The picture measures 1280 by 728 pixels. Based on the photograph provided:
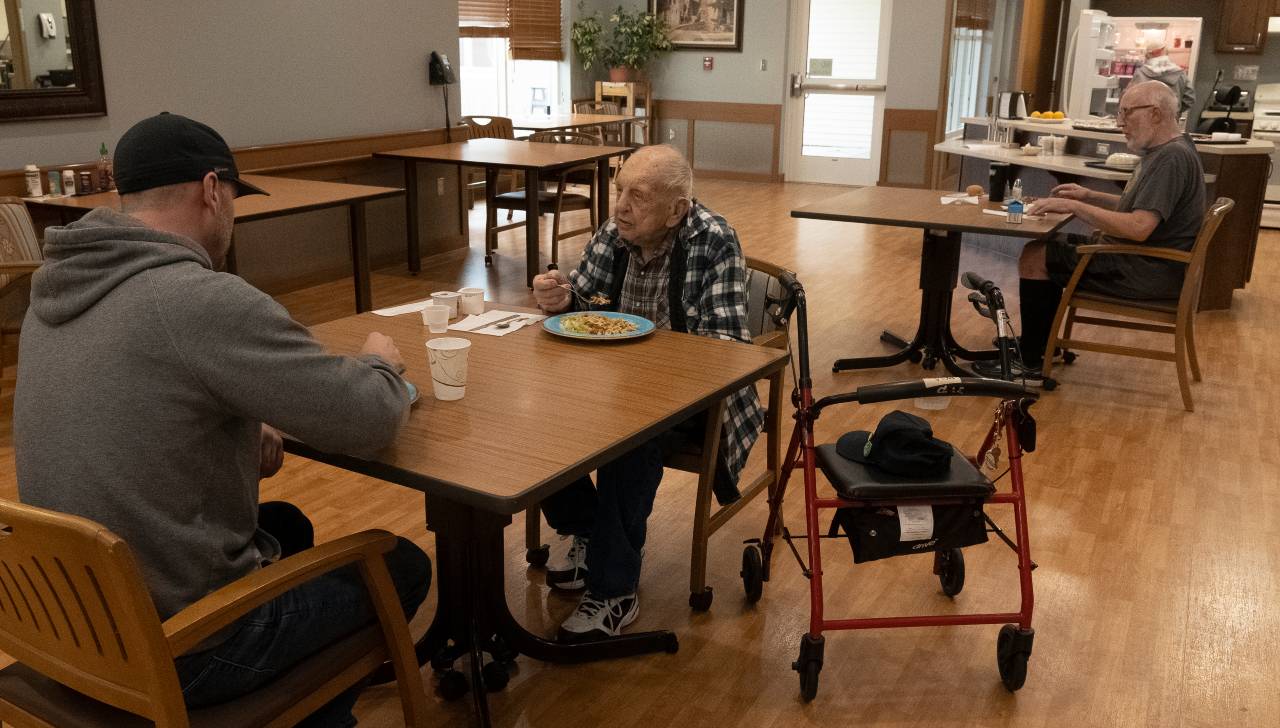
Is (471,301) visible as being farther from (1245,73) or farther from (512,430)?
(1245,73)

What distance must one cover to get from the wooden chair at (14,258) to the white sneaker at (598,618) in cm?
252

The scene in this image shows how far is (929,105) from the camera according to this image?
33.7 feet

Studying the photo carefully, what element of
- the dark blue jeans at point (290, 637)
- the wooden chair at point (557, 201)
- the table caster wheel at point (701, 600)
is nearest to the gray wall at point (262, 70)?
the wooden chair at point (557, 201)

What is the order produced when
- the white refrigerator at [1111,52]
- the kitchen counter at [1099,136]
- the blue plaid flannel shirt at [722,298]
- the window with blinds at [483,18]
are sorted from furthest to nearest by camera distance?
the window with blinds at [483,18] < the white refrigerator at [1111,52] < the kitchen counter at [1099,136] < the blue plaid flannel shirt at [722,298]

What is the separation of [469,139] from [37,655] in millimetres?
6253

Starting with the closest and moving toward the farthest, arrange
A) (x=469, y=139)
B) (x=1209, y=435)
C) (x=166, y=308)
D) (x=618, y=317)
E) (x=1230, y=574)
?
(x=166, y=308), (x=618, y=317), (x=1230, y=574), (x=1209, y=435), (x=469, y=139)

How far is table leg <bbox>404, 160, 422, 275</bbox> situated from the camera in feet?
21.6

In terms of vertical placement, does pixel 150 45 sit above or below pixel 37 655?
above

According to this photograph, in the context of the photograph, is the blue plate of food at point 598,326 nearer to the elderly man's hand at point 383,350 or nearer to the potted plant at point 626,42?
the elderly man's hand at point 383,350

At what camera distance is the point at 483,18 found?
31.3ft

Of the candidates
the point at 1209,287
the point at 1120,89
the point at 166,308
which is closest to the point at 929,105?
the point at 1120,89

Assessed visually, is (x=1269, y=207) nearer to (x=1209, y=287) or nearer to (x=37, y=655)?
(x=1209, y=287)

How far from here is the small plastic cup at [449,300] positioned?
2.57m

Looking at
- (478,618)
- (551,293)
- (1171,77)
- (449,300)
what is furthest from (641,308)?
(1171,77)
